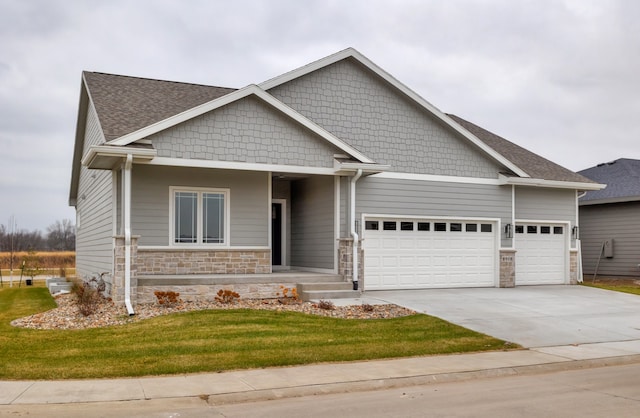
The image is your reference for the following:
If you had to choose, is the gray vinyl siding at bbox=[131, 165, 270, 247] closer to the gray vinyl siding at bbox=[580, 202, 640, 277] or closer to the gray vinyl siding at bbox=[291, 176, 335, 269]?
the gray vinyl siding at bbox=[291, 176, 335, 269]

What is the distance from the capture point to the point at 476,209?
20.4 m

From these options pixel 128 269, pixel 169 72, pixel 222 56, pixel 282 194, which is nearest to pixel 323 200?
pixel 282 194

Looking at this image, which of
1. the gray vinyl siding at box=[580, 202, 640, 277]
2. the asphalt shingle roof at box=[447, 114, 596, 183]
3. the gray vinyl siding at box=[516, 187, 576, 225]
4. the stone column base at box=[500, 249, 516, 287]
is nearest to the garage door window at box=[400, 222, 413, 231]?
the stone column base at box=[500, 249, 516, 287]

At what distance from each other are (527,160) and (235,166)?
11.9 m

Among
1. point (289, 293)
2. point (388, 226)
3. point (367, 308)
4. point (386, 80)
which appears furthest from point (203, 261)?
point (386, 80)

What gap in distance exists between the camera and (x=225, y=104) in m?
16.1

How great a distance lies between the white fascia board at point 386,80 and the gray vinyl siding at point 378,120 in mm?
226

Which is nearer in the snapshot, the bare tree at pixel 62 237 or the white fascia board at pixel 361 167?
the white fascia board at pixel 361 167

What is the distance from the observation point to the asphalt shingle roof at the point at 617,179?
25.7 meters

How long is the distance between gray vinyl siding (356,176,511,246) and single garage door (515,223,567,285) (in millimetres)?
1255

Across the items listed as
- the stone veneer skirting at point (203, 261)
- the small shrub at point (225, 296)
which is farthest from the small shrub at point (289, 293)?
the stone veneer skirting at point (203, 261)

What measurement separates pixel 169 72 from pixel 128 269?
75.4ft

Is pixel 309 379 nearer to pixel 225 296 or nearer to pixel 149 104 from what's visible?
pixel 225 296

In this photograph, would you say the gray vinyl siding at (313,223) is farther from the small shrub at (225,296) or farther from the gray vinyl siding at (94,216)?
the gray vinyl siding at (94,216)
